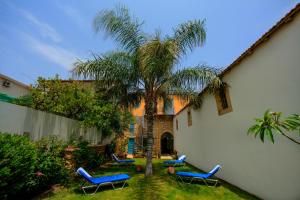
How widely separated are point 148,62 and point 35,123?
21.5ft

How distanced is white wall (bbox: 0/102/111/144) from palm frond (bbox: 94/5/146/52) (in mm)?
5589

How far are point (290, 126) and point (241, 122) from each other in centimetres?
382

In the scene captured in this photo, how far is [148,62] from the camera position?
9.05 meters

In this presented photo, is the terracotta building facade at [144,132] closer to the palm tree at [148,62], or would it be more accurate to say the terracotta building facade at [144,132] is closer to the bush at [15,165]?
the palm tree at [148,62]

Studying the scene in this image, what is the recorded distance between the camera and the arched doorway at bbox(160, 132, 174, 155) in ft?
88.7

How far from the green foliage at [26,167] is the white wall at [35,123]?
1510mm

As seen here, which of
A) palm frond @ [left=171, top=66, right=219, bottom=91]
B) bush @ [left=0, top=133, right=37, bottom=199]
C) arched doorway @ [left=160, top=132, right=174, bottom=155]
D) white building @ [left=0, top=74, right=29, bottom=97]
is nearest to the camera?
bush @ [left=0, top=133, right=37, bottom=199]

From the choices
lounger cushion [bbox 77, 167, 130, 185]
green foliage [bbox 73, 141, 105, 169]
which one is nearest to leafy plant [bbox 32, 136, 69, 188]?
lounger cushion [bbox 77, 167, 130, 185]

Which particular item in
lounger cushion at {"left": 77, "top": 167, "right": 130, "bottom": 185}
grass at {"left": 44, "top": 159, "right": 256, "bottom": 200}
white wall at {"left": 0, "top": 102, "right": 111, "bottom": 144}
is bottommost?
grass at {"left": 44, "top": 159, "right": 256, "bottom": 200}

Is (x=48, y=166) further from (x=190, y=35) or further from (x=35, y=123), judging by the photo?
(x=190, y=35)

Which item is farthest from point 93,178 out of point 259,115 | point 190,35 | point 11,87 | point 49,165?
point 11,87

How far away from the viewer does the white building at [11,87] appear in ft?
49.9

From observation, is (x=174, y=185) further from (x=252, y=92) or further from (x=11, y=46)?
(x=11, y=46)

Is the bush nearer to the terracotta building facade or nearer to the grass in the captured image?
the grass
